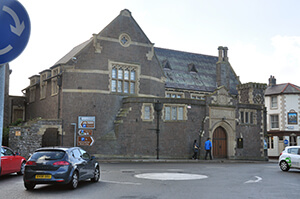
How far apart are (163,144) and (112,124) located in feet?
15.9

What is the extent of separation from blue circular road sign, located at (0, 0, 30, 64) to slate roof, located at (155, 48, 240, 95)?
3833 cm

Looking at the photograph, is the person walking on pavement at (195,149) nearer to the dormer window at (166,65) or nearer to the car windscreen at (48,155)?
the dormer window at (166,65)

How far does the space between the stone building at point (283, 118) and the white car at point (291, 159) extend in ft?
101

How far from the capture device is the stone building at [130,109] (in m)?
30.4

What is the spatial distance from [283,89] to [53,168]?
152 feet

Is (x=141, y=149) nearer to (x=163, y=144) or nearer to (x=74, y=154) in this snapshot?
(x=163, y=144)

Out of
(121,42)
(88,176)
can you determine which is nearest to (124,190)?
(88,176)

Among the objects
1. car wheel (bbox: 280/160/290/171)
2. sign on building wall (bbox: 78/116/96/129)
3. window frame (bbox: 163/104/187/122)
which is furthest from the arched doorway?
car wheel (bbox: 280/160/290/171)

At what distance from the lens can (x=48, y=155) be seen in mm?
12680

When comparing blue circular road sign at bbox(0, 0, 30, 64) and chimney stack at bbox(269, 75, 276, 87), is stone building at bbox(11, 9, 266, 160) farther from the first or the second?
blue circular road sign at bbox(0, 0, 30, 64)

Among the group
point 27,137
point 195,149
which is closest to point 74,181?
point 27,137

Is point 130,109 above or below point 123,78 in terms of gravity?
below

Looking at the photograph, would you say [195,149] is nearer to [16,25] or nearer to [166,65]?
[166,65]

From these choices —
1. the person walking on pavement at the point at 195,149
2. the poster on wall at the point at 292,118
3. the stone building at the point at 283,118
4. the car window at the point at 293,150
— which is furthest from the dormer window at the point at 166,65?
the car window at the point at 293,150
